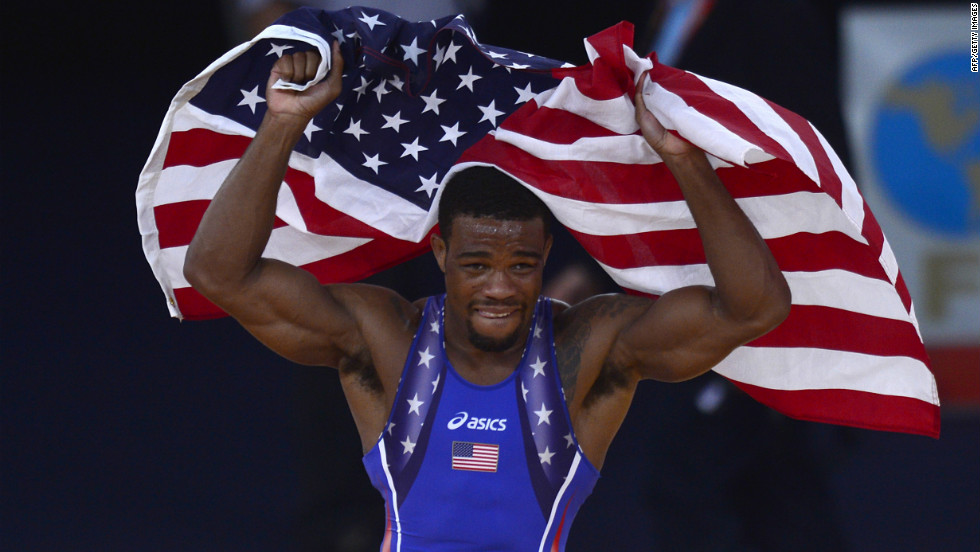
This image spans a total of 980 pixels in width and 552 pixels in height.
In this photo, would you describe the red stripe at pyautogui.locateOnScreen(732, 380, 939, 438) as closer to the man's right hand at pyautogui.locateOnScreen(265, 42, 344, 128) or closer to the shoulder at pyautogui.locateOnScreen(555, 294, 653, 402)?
the shoulder at pyautogui.locateOnScreen(555, 294, 653, 402)

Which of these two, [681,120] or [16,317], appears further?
[16,317]

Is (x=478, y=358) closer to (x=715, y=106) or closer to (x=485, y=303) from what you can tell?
(x=485, y=303)

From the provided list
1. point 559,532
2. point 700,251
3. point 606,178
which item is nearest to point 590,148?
point 606,178

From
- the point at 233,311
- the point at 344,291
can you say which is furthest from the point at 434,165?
the point at 233,311

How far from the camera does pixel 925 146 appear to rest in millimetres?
4719

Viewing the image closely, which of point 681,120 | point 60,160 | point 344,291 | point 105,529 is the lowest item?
point 105,529

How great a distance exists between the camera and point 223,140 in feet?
9.77

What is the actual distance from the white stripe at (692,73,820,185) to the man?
153 mm

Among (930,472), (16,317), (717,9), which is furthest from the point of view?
(16,317)

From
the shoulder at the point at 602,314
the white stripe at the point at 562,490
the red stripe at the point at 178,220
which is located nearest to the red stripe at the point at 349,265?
the red stripe at the point at 178,220

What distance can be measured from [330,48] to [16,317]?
344 cm

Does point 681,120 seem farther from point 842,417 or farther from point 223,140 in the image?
point 223,140

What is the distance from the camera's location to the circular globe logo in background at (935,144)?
15.4ft

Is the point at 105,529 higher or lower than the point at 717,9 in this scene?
lower
